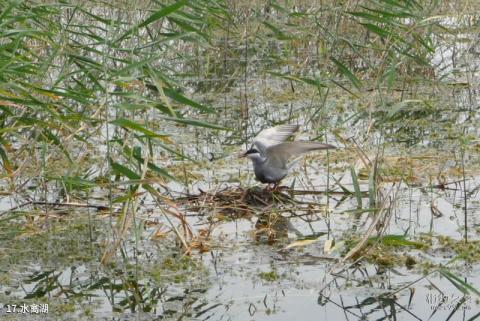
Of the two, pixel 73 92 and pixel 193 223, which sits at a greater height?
pixel 73 92

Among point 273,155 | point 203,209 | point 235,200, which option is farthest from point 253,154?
point 203,209

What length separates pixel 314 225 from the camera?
5051mm

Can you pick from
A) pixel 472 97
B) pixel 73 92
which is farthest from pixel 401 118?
pixel 73 92

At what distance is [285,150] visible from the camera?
5434 millimetres

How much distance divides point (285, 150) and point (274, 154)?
0.22 ft

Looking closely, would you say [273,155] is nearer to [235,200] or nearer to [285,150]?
[285,150]

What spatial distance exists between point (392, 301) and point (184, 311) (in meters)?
0.81

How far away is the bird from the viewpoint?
212 inches

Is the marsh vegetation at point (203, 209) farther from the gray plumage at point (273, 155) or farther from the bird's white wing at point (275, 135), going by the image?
the bird's white wing at point (275, 135)

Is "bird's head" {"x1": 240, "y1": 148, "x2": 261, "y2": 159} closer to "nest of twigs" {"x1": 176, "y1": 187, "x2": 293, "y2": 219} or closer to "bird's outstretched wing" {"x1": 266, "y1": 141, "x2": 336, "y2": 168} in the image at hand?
"bird's outstretched wing" {"x1": 266, "y1": 141, "x2": 336, "y2": 168}

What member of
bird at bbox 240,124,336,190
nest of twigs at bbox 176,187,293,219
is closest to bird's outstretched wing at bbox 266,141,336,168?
bird at bbox 240,124,336,190

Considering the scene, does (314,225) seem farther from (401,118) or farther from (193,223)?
(401,118)

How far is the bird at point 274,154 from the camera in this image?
5383 mm

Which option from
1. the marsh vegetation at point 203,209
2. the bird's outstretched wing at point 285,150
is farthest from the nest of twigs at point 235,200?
the bird's outstretched wing at point 285,150
